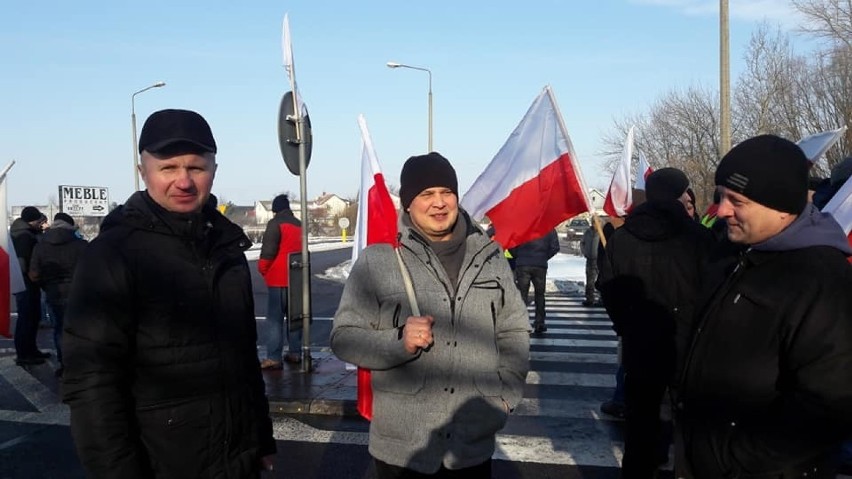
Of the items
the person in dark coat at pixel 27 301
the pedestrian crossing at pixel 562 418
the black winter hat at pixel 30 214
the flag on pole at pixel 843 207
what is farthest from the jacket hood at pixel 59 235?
the flag on pole at pixel 843 207

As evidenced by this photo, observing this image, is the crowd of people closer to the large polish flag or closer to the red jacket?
the large polish flag

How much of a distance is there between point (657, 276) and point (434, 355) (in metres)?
2.20

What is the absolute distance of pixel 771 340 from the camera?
7.10 feet

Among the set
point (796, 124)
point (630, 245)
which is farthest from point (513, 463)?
point (796, 124)

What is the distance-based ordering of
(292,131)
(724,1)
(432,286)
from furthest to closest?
(724,1) < (292,131) < (432,286)

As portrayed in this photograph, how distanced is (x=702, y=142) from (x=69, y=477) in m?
38.0

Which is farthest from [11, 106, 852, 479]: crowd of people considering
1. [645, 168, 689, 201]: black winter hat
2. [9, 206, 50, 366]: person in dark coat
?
[9, 206, 50, 366]: person in dark coat

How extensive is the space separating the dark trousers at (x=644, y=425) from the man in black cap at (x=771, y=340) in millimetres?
1768

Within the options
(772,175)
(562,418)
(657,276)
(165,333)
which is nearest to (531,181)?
(657,276)

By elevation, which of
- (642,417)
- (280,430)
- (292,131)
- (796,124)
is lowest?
(280,430)

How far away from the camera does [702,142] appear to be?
37.6 metres

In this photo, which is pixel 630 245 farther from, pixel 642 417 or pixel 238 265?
pixel 238 265

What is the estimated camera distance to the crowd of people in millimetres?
2121

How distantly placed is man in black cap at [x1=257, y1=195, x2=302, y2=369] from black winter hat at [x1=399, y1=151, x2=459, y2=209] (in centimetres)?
509
